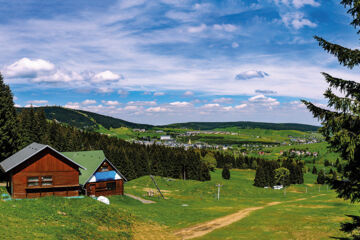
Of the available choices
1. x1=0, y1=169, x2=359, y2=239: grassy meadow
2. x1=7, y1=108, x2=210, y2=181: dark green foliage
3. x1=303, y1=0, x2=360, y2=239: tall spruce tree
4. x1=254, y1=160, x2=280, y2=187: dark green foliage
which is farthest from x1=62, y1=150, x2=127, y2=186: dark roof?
x1=254, y1=160, x2=280, y2=187: dark green foliage

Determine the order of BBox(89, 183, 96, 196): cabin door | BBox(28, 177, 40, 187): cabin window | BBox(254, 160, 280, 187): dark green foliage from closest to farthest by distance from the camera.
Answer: BBox(28, 177, 40, 187): cabin window → BBox(89, 183, 96, 196): cabin door → BBox(254, 160, 280, 187): dark green foliage

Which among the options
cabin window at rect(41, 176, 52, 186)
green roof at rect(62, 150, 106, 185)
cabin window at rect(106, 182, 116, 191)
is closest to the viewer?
cabin window at rect(41, 176, 52, 186)

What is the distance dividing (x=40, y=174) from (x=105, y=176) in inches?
712

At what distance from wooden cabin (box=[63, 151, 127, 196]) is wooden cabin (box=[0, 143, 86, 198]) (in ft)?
40.4

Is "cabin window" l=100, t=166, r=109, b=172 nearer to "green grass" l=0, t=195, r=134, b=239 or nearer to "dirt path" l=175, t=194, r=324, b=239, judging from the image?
"green grass" l=0, t=195, r=134, b=239

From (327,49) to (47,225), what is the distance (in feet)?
84.7

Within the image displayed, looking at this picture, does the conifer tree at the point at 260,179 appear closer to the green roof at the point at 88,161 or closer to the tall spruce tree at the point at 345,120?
the green roof at the point at 88,161

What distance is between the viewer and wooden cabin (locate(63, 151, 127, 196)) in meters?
52.2

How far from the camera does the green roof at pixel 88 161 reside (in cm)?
5272

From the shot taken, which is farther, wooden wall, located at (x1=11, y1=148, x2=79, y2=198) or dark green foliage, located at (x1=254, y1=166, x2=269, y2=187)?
dark green foliage, located at (x1=254, y1=166, x2=269, y2=187)

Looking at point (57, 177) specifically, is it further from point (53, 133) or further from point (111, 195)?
point (53, 133)

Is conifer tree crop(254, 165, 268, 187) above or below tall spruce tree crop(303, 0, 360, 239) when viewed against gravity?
below

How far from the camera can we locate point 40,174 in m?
37.0

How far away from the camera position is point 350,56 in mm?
15125
